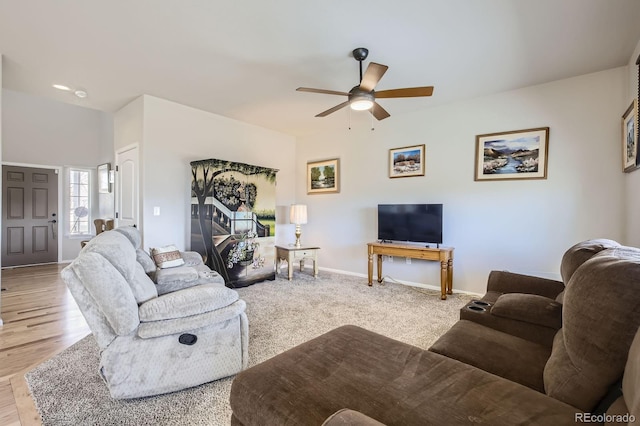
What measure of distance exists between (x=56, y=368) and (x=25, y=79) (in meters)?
3.38

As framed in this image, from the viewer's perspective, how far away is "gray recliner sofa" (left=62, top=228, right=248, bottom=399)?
1583mm

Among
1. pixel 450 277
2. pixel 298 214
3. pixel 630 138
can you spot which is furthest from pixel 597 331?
pixel 298 214

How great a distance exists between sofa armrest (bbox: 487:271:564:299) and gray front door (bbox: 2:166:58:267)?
26.3 feet

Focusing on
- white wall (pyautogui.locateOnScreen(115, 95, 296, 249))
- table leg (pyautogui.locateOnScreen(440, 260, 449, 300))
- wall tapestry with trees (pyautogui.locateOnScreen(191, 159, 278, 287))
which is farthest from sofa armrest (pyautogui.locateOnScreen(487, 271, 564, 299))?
white wall (pyautogui.locateOnScreen(115, 95, 296, 249))

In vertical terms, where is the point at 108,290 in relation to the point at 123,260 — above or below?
below

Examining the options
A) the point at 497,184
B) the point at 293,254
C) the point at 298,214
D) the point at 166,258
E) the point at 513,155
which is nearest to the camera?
the point at 166,258

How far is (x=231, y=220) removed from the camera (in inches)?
165

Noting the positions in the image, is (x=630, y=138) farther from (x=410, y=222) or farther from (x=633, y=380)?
(x=633, y=380)

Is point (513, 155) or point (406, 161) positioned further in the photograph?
point (406, 161)

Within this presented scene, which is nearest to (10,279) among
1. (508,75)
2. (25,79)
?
(25,79)

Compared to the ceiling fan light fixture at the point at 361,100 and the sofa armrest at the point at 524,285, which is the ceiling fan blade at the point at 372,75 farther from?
the sofa armrest at the point at 524,285

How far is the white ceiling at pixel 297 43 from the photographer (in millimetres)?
2176

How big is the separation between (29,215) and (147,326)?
21.0 ft

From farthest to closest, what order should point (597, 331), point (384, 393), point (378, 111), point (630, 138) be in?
point (378, 111), point (630, 138), point (384, 393), point (597, 331)
